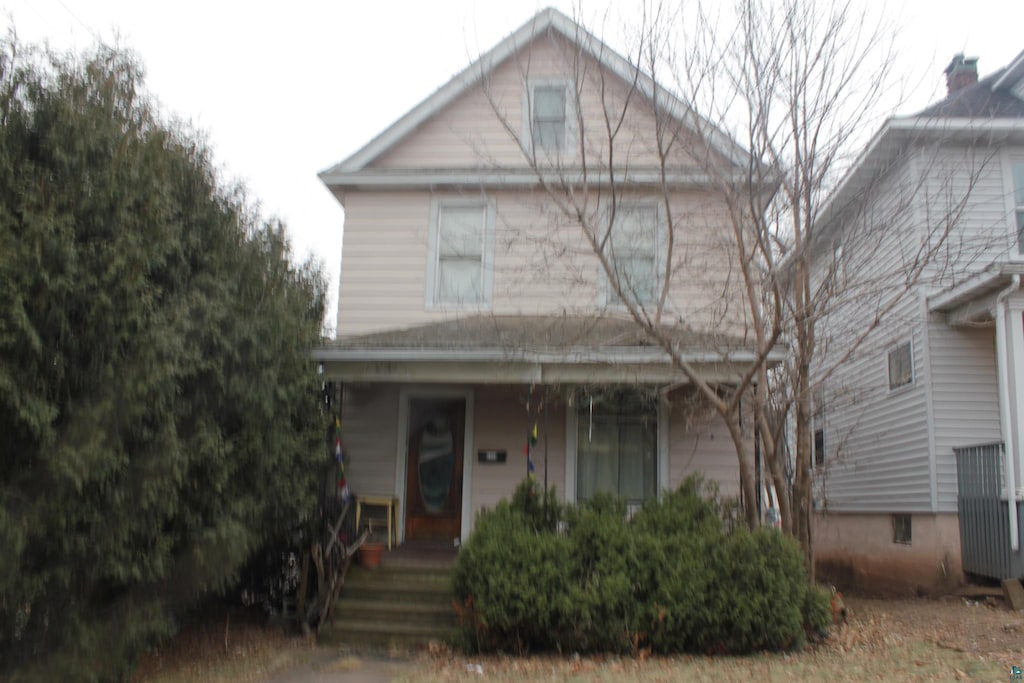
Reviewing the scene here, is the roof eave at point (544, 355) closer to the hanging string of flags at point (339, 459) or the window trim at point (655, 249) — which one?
the hanging string of flags at point (339, 459)

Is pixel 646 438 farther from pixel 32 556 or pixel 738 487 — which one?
pixel 32 556

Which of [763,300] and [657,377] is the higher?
[763,300]

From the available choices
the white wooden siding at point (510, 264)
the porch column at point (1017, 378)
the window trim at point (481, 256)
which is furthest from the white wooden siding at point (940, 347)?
the window trim at point (481, 256)

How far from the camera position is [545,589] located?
7.97 meters

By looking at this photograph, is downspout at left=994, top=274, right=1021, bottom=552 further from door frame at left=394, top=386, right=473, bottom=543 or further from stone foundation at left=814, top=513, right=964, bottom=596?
door frame at left=394, top=386, right=473, bottom=543

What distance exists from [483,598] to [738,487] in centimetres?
428

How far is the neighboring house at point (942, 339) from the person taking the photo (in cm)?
1052

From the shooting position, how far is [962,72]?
15.2 m

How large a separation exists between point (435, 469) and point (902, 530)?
773 centimetres

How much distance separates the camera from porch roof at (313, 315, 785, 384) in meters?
9.52

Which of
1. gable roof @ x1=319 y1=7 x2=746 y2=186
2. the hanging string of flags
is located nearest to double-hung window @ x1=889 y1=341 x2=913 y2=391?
gable roof @ x1=319 y1=7 x2=746 y2=186

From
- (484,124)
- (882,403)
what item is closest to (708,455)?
(882,403)

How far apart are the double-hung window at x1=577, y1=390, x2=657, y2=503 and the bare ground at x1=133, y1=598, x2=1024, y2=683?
307 cm

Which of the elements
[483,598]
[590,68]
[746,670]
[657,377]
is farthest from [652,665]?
[590,68]
